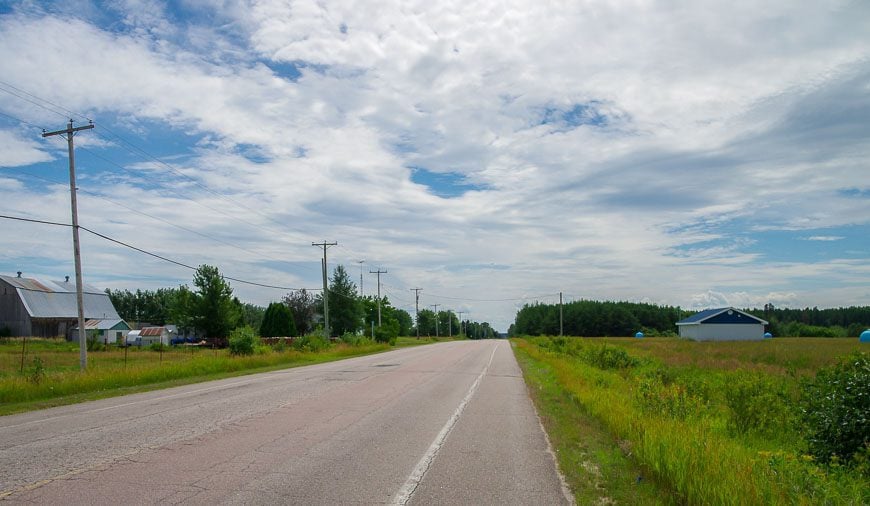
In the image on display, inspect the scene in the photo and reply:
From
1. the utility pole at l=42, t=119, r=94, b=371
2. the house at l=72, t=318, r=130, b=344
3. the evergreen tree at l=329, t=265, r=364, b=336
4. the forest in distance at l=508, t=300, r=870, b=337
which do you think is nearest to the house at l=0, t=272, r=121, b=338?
the house at l=72, t=318, r=130, b=344

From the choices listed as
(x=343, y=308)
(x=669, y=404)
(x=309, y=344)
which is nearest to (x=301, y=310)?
(x=343, y=308)

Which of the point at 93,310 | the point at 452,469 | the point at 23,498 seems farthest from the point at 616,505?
the point at 93,310

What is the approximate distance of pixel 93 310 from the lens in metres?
91.4

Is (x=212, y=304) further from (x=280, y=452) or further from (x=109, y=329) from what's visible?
(x=280, y=452)

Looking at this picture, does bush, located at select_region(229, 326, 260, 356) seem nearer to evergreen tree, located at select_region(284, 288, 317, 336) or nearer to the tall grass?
the tall grass

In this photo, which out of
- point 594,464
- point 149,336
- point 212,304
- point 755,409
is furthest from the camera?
point 149,336

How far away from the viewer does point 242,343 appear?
35.4 meters

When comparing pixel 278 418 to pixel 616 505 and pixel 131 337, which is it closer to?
pixel 616 505

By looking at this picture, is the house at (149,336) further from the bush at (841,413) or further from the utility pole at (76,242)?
the bush at (841,413)

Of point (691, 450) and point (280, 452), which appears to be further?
point (280, 452)

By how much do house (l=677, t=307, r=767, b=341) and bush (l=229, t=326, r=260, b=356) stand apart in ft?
200

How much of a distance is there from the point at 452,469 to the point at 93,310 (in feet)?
322

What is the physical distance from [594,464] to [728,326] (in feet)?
262

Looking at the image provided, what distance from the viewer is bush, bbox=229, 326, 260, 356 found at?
1387 inches
